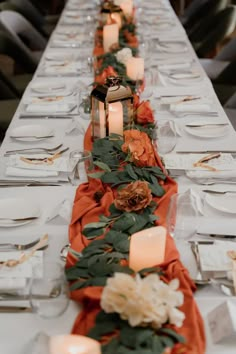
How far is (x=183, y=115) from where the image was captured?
2391 millimetres

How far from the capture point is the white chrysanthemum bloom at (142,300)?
102 cm

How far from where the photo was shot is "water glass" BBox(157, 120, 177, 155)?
77.4 inches

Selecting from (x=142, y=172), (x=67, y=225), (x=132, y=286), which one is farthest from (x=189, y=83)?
(x=132, y=286)

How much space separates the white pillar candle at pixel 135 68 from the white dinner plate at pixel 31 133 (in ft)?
1.87

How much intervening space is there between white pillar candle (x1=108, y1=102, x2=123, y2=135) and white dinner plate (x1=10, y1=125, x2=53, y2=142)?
286 mm

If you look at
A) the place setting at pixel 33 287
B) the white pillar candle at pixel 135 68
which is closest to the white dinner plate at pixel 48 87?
the white pillar candle at pixel 135 68

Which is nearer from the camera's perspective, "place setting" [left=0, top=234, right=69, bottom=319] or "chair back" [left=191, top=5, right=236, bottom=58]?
"place setting" [left=0, top=234, right=69, bottom=319]

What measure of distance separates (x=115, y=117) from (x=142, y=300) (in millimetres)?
1064

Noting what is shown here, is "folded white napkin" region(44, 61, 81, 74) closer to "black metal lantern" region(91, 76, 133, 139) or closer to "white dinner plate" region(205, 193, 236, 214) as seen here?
"black metal lantern" region(91, 76, 133, 139)

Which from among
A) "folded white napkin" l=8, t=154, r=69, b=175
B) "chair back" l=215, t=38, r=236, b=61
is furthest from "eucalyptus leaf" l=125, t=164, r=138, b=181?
"chair back" l=215, t=38, r=236, b=61

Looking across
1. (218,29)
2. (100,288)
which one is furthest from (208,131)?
(218,29)

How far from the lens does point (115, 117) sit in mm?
1996

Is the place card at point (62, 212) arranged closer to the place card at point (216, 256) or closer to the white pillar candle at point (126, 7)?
the place card at point (216, 256)

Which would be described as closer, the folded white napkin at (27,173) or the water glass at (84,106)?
the folded white napkin at (27,173)
